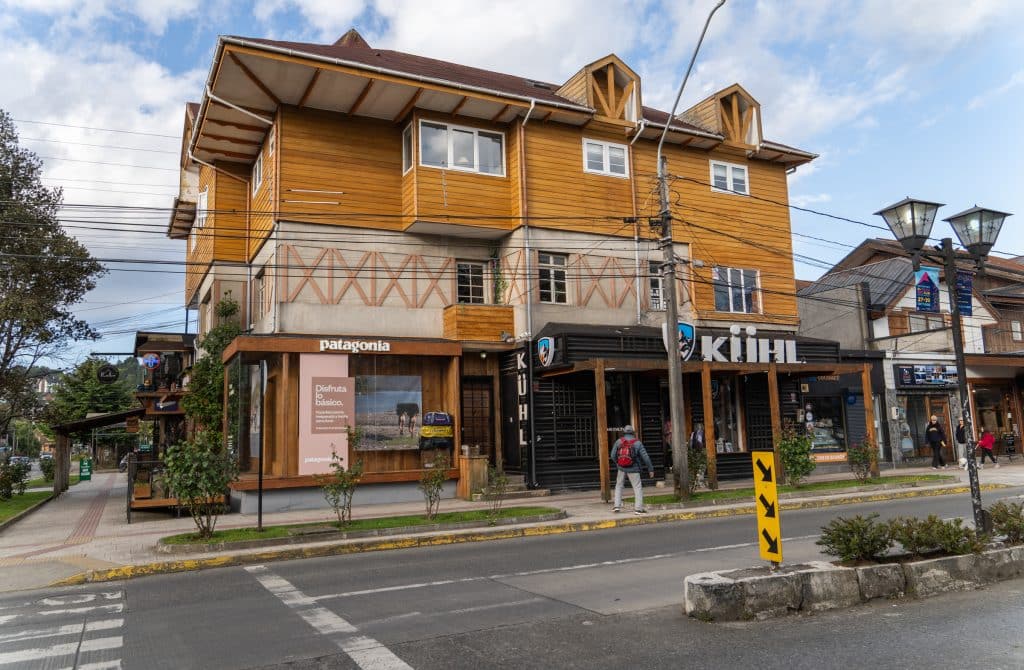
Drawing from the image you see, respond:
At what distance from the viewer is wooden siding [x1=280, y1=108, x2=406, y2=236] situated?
65.8ft

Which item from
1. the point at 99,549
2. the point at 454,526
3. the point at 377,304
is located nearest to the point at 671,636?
the point at 454,526

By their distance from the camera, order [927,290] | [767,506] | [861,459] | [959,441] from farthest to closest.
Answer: [959,441] < [927,290] < [861,459] < [767,506]

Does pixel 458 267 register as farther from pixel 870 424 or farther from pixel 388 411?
pixel 870 424

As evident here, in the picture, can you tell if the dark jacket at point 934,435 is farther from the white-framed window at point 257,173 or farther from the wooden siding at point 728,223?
the white-framed window at point 257,173

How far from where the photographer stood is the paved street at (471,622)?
5.98 m

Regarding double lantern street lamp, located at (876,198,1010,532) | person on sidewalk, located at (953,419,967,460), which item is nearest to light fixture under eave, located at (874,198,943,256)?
double lantern street lamp, located at (876,198,1010,532)

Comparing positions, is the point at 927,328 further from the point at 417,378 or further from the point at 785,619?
the point at 785,619

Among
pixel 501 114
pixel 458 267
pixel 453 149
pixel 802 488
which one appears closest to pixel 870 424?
pixel 802 488

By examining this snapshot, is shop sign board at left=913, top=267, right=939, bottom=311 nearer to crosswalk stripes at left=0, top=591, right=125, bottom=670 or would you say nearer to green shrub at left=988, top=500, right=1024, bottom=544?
green shrub at left=988, top=500, right=1024, bottom=544

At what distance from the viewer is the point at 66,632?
7.37m

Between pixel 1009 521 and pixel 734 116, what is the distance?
64.3 feet

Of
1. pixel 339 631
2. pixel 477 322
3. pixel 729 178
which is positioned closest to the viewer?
pixel 339 631

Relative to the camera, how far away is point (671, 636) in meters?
6.45

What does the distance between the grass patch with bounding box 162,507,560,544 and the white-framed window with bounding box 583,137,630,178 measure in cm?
1141
